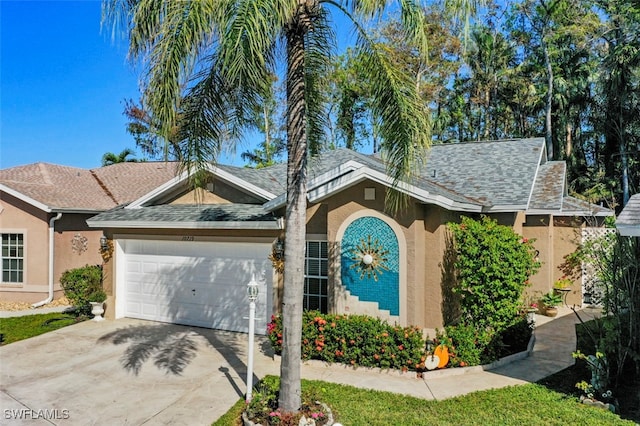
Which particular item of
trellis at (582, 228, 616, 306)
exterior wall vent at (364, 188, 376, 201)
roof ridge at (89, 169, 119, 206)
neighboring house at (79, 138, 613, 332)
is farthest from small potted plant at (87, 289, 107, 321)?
trellis at (582, 228, 616, 306)

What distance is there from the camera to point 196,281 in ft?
40.7

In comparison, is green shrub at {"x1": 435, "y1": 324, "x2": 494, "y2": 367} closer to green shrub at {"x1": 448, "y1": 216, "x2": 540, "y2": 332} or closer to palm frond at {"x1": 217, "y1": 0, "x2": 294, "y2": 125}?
green shrub at {"x1": 448, "y1": 216, "x2": 540, "y2": 332}

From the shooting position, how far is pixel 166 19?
5.47m

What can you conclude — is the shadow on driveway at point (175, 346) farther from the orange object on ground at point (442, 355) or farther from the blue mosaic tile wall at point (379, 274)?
the orange object on ground at point (442, 355)

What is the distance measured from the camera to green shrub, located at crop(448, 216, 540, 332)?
28.4ft

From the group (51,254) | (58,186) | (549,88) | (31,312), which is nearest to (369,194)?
(51,254)

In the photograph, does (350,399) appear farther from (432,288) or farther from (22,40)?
(22,40)

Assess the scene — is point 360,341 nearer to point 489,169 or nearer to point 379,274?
point 379,274

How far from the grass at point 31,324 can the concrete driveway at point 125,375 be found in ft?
1.80

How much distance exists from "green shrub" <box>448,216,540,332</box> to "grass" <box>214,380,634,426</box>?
168 cm

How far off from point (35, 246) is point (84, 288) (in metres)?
4.02

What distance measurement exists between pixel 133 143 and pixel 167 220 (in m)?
31.9

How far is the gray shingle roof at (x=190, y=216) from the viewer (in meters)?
11.2

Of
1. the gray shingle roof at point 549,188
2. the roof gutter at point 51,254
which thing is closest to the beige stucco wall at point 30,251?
the roof gutter at point 51,254
